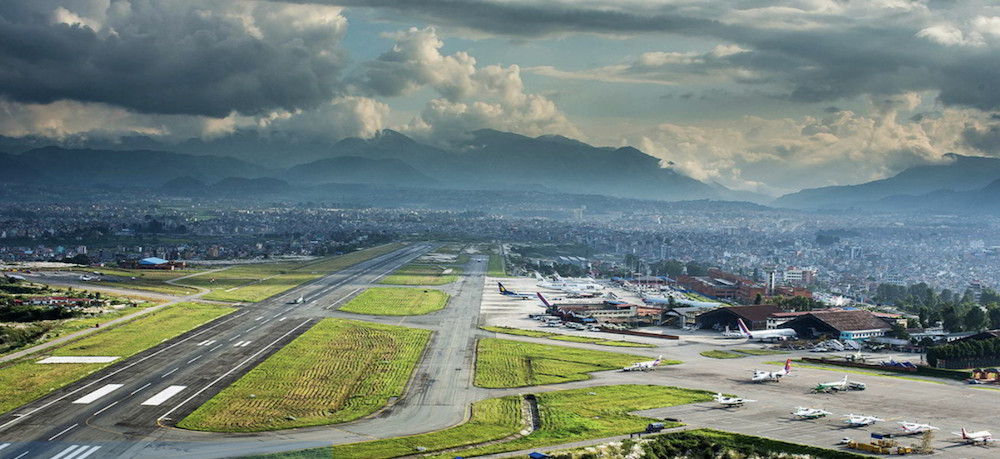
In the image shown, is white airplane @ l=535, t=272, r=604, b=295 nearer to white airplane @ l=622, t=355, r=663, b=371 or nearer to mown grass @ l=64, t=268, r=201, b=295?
mown grass @ l=64, t=268, r=201, b=295

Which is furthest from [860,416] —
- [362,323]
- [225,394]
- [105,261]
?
[105,261]

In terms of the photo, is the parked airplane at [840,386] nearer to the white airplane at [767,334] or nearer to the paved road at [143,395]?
the white airplane at [767,334]

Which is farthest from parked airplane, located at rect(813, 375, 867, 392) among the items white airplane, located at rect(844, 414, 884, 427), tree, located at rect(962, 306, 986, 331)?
tree, located at rect(962, 306, 986, 331)

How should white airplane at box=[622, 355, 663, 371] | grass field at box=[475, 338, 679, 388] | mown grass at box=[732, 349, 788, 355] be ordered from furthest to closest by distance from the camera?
mown grass at box=[732, 349, 788, 355]
white airplane at box=[622, 355, 663, 371]
grass field at box=[475, 338, 679, 388]

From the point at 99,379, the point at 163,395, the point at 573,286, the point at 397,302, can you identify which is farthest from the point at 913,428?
the point at 573,286

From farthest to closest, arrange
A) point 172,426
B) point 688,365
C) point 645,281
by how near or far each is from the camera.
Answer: point 645,281, point 688,365, point 172,426

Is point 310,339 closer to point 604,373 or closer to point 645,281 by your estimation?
point 604,373
